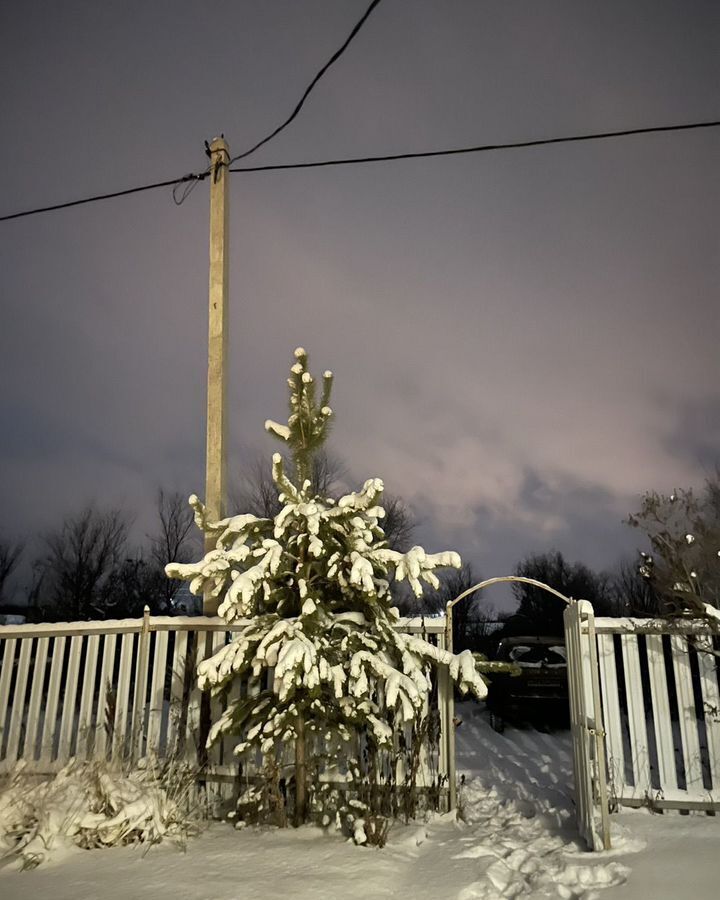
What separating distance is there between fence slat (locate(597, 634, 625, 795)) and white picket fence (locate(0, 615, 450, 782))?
4.58 feet

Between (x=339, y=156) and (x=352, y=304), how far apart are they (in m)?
4.24

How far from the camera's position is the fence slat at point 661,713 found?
5.24m

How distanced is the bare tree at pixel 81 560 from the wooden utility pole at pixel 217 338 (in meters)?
16.7

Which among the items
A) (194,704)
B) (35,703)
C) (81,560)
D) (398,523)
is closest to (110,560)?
(81,560)

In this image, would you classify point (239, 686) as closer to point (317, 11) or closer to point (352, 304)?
point (317, 11)

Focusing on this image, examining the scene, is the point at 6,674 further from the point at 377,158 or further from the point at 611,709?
the point at 377,158

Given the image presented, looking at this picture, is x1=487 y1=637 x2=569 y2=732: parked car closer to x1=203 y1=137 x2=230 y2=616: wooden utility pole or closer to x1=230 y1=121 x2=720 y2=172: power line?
x1=203 y1=137 x2=230 y2=616: wooden utility pole

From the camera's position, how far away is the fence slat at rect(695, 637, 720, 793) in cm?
520

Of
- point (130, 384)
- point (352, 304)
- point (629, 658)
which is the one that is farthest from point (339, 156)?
point (130, 384)

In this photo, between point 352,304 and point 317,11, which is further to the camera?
point 352,304

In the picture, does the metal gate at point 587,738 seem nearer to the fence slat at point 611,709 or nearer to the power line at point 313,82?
the fence slat at point 611,709

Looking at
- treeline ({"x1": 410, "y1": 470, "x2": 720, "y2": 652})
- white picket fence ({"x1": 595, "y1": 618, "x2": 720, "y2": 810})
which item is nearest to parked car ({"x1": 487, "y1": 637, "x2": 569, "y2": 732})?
treeline ({"x1": 410, "y1": 470, "x2": 720, "y2": 652})

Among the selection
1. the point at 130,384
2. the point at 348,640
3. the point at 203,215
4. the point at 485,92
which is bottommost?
the point at 348,640

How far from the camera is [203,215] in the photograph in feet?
27.4
